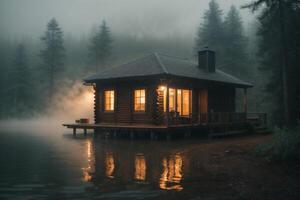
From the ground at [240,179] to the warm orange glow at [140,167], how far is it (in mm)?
1355

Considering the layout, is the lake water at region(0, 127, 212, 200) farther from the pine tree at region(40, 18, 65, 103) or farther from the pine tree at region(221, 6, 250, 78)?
the pine tree at region(40, 18, 65, 103)

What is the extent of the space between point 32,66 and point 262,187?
310 ft

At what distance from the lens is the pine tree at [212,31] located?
5703cm

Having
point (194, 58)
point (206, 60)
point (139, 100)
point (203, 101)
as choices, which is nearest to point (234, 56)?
point (194, 58)

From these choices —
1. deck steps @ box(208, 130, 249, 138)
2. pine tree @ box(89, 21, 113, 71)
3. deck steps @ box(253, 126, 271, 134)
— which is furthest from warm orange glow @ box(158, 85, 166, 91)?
pine tree @ box(89, 21, 113, 71)

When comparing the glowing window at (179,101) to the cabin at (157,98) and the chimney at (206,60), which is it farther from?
the chimney at (206,60)

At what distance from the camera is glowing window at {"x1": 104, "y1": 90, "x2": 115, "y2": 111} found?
25875 mm

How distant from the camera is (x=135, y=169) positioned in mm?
11383

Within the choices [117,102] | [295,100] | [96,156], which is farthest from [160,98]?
[295,100]

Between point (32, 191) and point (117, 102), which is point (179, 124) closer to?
point (117, 102)

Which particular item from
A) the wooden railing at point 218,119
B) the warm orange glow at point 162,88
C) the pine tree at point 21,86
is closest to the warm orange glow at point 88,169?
the warm orange glow at point 162,88

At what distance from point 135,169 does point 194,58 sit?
177ft

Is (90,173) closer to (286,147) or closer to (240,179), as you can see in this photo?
(240,179)

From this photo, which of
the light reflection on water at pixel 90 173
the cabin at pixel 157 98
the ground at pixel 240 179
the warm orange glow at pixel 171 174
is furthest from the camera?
the cabin at pixel 157 98
